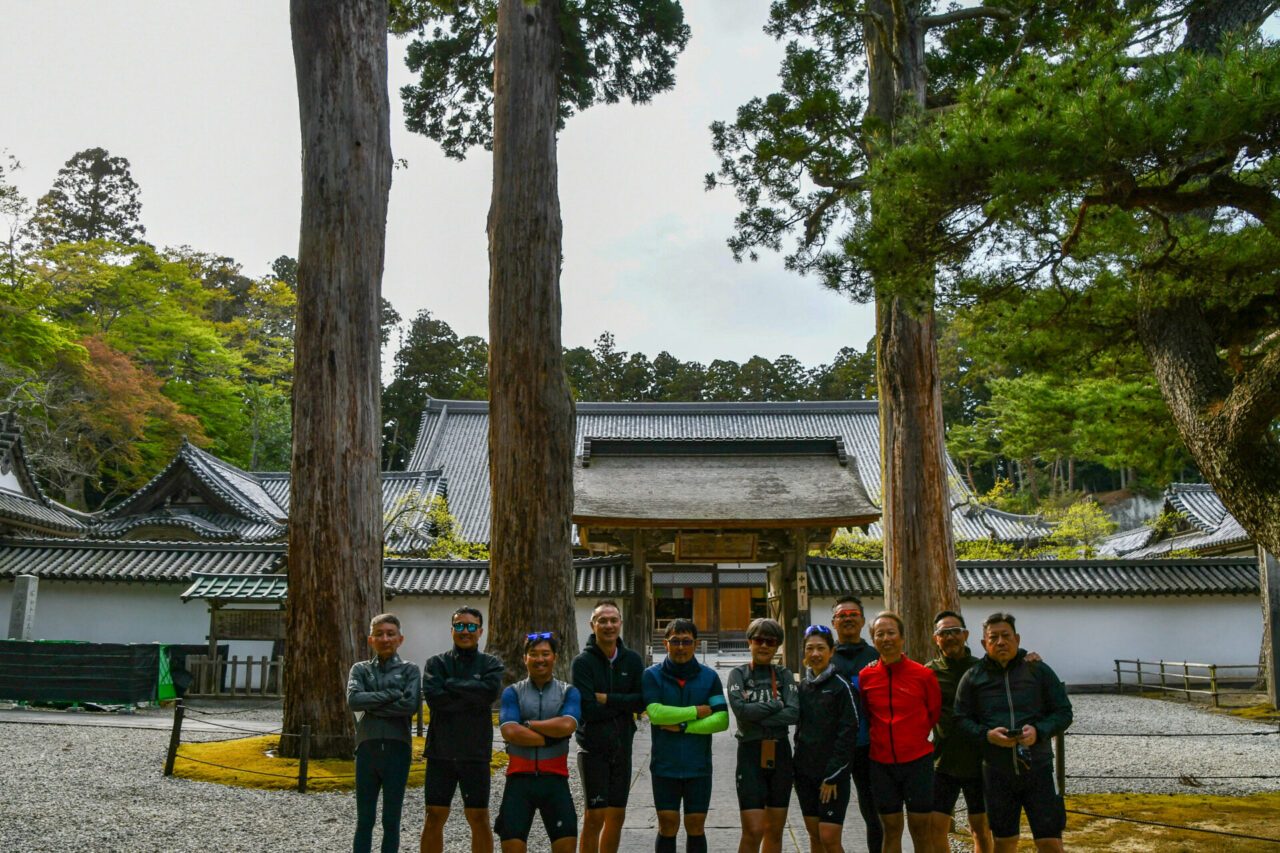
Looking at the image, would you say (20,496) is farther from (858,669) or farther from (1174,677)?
(1174,677)

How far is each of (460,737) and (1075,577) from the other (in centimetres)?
1562

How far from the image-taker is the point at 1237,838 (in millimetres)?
5109

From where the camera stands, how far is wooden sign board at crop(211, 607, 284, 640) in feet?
43.8

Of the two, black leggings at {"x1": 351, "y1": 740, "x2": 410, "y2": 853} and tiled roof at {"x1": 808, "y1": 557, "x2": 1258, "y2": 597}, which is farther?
tiled roof at {"x1": 808, "y1": 557, "x2": 1258, "y2": 597}

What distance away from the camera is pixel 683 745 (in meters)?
4.20

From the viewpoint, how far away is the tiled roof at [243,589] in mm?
13008

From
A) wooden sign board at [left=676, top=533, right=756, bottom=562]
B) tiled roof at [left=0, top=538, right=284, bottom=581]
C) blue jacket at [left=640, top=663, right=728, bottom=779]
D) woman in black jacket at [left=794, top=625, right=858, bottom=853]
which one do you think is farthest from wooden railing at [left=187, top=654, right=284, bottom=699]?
woman in black jacket at [left=794, top=625, right=858, bottom=853]

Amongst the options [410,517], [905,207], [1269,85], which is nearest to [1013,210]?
[905,207]

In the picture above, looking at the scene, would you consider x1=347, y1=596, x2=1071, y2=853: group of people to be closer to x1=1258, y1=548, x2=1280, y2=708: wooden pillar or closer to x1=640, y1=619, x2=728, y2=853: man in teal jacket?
x1=640, y1=619, x2=728, y2=853: man in teal jacket

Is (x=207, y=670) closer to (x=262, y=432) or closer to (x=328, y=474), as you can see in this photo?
(x=328, y=474)

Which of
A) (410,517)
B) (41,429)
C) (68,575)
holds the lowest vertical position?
(68,575)

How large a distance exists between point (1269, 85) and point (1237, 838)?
13.1 ft

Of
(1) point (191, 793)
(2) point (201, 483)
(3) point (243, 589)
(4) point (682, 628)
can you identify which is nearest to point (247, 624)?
(3) point (243, 589)

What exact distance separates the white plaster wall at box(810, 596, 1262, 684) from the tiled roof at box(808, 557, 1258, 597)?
0.91 ft
